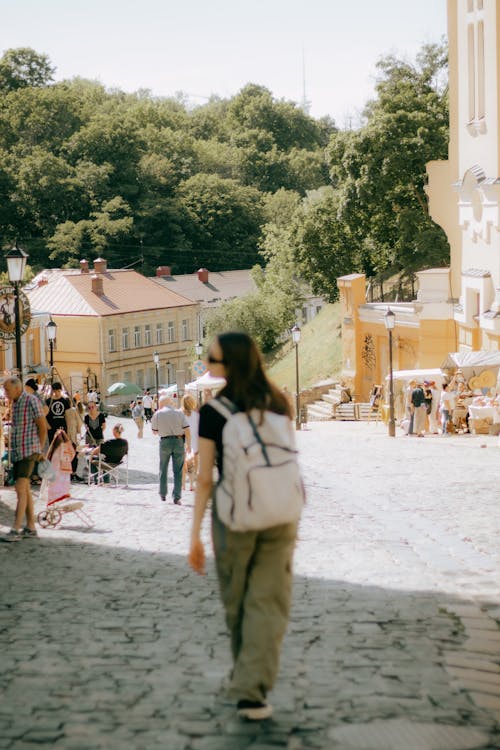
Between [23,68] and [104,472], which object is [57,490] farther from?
[23,68]

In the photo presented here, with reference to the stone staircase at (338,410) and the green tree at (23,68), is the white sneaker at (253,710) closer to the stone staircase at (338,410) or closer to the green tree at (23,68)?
the stone staircase at (338,410)

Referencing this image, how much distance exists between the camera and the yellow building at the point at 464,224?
37.1 metres

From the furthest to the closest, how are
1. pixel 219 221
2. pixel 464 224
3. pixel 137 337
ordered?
Answer: 1. pixel 219 221
2. pixel 137 337
3. pixel 464 224

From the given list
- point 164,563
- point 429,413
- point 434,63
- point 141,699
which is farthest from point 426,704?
point 434,63

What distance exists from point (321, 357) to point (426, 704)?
167ft

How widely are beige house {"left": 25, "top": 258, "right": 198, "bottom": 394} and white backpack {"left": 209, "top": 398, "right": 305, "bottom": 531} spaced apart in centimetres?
7010

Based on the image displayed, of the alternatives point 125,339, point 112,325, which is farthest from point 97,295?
point 125,339

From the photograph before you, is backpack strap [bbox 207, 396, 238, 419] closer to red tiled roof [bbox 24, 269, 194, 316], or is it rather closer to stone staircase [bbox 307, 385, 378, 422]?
stone staircase [bbox 307, 385, 378, 422]

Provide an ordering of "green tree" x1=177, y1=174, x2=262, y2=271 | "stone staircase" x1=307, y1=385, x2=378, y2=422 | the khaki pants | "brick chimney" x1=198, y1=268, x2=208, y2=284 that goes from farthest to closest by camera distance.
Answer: "green tree" x1=177, y1=174, x2=262, y2=271 < "brick chimney" x1=198, y1=268, x2=208, y2=284 < "stone staircase" x1=307, y1=385, x2=378, y2=422 < the khaki pants

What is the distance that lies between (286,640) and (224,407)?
205 centimetres

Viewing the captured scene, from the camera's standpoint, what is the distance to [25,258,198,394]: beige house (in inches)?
3034

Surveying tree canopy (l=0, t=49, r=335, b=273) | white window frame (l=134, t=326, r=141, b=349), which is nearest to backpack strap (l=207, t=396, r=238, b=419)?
white window frame (l=134, t=326, r=141, b=349)

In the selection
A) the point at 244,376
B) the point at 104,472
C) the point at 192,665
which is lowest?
Answer: the point at 192,665

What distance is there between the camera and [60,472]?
13.6 meters
